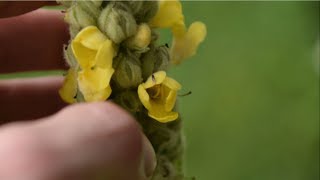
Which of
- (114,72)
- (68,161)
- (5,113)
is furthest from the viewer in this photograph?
(5,113)

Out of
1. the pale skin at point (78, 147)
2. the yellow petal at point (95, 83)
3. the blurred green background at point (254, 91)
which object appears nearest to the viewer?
the pale skin at point (78, 147)

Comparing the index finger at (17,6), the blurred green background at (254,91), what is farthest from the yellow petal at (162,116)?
the blurred green background at (254,91)

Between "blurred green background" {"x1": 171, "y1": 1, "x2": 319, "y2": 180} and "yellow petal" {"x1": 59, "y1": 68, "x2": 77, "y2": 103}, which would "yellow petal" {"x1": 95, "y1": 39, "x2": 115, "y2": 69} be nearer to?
"yellow petal" {"x1": 59, "y1": 68, "x2": 77, "y2": 103}

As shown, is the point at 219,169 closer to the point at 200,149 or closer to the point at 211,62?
the point at 200,149

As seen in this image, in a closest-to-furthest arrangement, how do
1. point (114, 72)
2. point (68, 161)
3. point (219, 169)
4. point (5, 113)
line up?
point (68, 161) < point (114, 72) < point (5, 113) < point (219, 169)

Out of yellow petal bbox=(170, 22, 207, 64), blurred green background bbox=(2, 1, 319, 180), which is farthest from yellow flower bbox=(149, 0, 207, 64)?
blurred green background bbox=(2, 1, 319, 180)

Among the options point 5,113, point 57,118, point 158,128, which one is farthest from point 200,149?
point 57,118

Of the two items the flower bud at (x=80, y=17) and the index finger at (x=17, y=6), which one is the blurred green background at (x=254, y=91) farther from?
the flower bud at (x=80, y=17)
